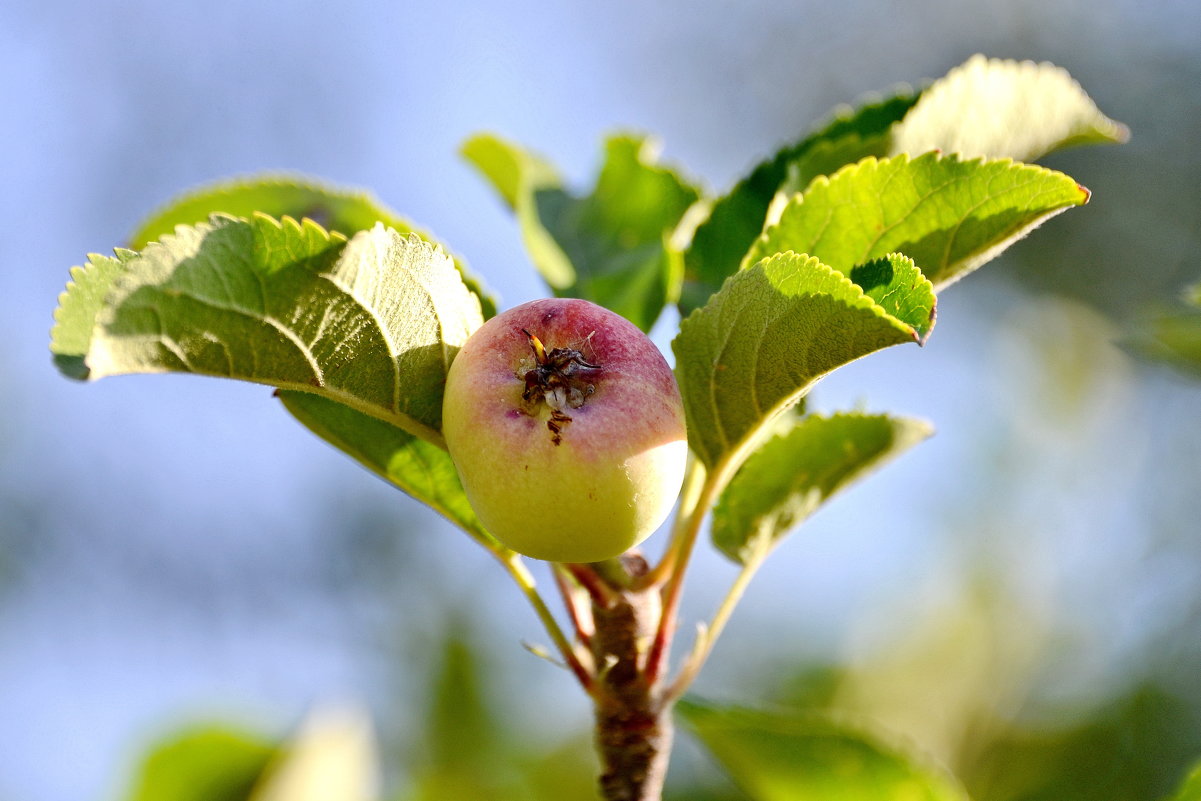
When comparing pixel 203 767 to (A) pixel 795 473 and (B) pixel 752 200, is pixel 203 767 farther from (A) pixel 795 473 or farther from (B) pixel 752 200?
(B) pixel 752 200

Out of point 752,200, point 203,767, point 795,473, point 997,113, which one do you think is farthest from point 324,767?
point 997,113

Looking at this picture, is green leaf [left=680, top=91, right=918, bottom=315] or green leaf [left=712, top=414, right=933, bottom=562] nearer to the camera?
green leaf [left=712, top=414, right=933, bottom=562]

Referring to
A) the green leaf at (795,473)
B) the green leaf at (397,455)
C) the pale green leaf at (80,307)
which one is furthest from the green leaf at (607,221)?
the pale green leaf at (80,307)

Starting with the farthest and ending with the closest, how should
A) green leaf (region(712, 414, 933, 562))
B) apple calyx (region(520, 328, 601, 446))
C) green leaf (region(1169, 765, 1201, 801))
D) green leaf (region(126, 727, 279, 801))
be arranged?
green leaf (region(126, 727, 279, 801))
green leaf (region(712, 414, 933, 562))
green leaf (region(1169, 765, 1201, 801))
apple calyx (region(520, 328, 601, 446))

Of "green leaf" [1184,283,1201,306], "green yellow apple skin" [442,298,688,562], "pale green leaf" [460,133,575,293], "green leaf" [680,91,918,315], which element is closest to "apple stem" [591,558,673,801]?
"green yellow apple skin" [442,298,688,562]

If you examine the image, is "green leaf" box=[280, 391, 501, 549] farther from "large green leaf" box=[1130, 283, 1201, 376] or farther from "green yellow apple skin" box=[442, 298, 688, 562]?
"large green leaf" box=[1130, 283, 1201, 376]

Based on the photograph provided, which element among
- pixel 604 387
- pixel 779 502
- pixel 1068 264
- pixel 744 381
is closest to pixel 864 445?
pixel 779 502
